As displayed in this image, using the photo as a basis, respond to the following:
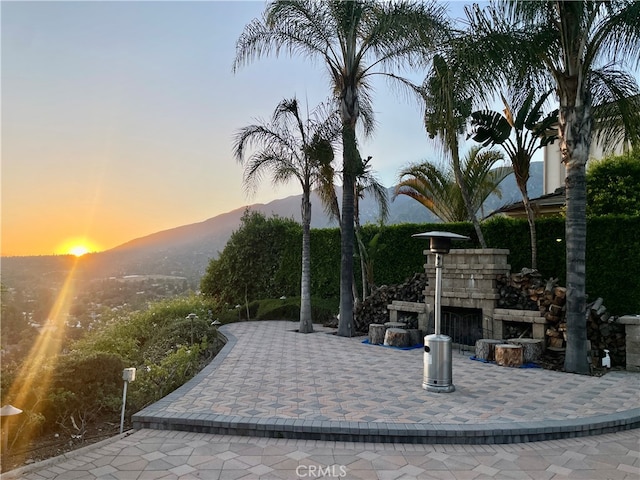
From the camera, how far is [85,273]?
1866 centimetres

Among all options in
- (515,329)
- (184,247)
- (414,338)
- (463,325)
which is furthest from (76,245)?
(184,247)

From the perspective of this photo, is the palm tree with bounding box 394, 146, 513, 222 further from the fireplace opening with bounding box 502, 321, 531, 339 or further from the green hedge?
the fireplace opening with bounding box 502, 321, 531, 339

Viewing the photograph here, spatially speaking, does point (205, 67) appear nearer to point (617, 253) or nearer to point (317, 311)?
point (317, 311)

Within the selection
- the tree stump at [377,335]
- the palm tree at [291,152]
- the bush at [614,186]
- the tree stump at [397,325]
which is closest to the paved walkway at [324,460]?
the tree stump at [377,335]

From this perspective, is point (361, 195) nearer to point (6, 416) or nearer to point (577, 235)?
point (577, 235)

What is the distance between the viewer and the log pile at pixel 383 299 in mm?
11325

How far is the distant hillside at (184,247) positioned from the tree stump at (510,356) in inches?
258

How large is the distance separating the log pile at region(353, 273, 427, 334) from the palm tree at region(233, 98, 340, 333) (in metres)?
1.55

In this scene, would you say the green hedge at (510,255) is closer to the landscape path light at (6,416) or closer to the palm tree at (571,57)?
the palm tree at (571,57)

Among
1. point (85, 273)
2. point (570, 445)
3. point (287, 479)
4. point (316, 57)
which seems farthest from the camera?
point (85, 273)

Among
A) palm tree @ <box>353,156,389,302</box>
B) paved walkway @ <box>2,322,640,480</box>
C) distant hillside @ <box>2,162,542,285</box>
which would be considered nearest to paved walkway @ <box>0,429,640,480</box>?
paved walkway @ <box>2,322,640,480</box>

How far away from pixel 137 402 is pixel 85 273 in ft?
50.6

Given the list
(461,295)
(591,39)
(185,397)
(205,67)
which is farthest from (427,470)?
(205,67)

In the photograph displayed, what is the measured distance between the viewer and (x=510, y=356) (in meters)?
7.80
